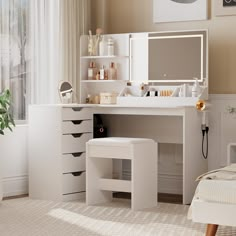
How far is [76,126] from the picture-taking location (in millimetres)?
4844

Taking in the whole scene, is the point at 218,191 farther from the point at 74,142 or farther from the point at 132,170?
the point at 74,142

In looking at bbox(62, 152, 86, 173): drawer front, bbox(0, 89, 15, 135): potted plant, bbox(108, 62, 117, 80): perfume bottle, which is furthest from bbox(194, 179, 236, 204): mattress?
bbox(108, 62, 117, 80): perfume bottle

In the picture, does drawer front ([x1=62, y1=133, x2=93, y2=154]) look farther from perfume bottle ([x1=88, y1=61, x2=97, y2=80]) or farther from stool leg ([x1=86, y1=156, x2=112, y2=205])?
perfume bottle ([x1=88, y1=61, x2=97, y2=80])

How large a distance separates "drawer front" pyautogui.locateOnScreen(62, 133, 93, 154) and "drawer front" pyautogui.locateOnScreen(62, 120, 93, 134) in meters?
0.04

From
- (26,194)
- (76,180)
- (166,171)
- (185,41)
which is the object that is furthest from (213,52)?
(26,194)

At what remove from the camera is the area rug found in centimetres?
372

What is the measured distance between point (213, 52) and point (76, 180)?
60.7 inches

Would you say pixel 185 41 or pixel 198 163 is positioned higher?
pixel 185 41

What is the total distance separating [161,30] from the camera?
209 inches

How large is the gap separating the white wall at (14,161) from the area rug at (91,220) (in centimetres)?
25

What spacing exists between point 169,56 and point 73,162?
118 cm

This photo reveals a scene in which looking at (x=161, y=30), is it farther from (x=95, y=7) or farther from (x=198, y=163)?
(x=198, y=163)

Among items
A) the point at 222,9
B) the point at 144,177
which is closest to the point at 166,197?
the point at 144,177

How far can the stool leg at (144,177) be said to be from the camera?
442 cm
